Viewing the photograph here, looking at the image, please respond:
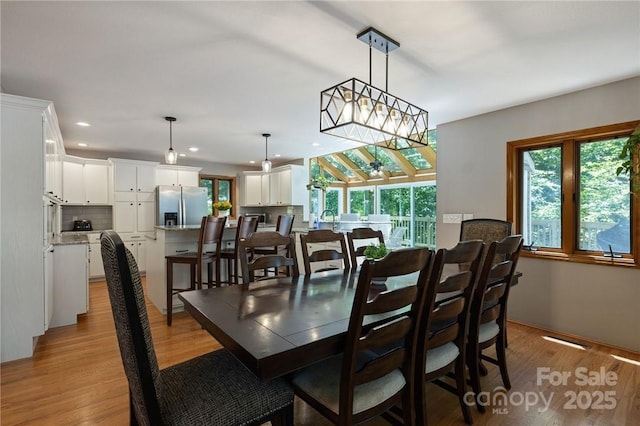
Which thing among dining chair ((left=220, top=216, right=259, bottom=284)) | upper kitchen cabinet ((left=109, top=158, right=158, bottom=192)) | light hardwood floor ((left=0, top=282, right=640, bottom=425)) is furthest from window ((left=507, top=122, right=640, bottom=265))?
upper kitchen cabinet ((left=109, top=158, right=158, bottom=192))

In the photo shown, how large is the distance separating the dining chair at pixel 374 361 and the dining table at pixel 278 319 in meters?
0.07

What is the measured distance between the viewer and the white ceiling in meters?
1.90

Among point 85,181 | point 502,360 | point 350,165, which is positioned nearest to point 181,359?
point 502,360

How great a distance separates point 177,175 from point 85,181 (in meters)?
1.56

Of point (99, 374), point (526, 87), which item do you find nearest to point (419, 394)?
point (99, 374)

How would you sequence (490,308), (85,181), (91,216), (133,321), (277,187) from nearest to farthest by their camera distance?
(133,321) → (490,308) → (85,181) → (91,216) → (277,187)

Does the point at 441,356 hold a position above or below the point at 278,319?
below

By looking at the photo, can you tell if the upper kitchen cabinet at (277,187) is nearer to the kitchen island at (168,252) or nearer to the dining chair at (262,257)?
the kitchen island at (168,252)

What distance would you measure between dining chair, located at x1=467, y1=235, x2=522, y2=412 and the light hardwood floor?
0.74 feet

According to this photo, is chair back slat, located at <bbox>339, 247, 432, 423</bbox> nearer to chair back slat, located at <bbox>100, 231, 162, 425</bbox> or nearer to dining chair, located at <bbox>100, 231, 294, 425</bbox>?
dining chair, located at <bbox>100, 231, 294, 425</bbox>

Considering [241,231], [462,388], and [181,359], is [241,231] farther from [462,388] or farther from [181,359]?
[462,388]

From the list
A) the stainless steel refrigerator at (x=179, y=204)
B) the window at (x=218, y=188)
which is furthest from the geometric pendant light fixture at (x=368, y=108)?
the window at (x=218, y=188)

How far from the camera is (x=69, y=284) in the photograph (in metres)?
3.37

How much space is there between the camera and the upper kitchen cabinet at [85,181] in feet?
17.7
